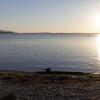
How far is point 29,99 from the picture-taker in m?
16.8

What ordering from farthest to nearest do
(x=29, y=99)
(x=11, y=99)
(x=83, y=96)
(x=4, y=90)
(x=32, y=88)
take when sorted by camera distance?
(x=32, y=88)
(x=4, y=90)
(x=83, y=96)
(x=29, y=99)
(x=11, y=99)

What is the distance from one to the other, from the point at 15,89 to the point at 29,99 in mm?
3526

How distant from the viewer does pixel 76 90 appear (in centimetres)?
1988

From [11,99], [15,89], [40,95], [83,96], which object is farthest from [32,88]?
[11,99]

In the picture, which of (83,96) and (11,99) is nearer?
(11,99)

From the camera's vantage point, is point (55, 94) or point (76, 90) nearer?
point (55, 94)

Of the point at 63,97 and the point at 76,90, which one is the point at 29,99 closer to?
the point at 63,97

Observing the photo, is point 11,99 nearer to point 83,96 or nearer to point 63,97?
point 63,97

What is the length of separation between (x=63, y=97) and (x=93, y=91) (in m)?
3.25

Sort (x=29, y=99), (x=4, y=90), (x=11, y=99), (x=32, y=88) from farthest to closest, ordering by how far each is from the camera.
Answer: (x=32, y=88)
(x=4, y=90)
(x=29, y=99)
(x=11, y=99)

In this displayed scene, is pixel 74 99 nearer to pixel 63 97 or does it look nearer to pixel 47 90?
pixel 63 97

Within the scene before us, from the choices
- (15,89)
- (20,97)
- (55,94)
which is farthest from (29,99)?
(15,89)

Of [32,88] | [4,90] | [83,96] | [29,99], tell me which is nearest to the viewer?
[29,99]

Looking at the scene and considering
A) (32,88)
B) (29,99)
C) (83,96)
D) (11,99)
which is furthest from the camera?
(32,88)
